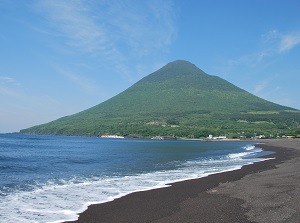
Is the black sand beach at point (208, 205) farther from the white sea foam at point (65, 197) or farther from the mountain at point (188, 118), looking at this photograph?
the mountain at point (188, 118)

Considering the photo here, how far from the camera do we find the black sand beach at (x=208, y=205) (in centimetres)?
991

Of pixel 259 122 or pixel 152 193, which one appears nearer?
pixel 152 193

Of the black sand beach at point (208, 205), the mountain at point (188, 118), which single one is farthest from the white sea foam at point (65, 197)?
the mountain at point (188, 118)

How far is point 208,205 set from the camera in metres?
11.6

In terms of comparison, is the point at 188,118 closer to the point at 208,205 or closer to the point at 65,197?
the point at 65,197

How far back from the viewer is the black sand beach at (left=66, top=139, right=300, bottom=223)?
9906 millimetres

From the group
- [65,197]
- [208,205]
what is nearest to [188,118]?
[65,197]

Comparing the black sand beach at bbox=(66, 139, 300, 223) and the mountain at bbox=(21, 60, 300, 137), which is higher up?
the mountain at bbox=(21, 60, 300, 137)

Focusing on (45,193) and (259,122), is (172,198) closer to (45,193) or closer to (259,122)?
(45,193)

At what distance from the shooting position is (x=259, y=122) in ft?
493

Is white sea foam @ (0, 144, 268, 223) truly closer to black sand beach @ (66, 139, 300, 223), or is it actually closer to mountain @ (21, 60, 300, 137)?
black sand beach @ (66, 139, 300, 223)

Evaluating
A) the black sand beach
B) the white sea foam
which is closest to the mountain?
the white sea foam

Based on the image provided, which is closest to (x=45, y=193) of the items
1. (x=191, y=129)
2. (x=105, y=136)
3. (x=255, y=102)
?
(x=191, y=129)

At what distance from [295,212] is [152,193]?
6286 millimetres
